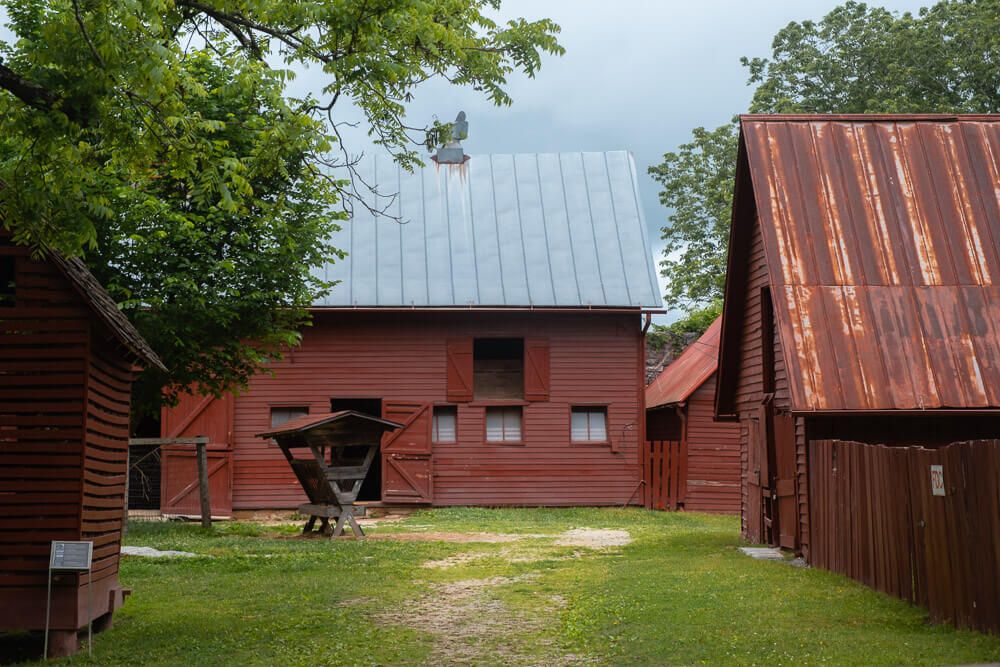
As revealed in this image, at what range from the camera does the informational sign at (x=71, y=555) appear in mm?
9562

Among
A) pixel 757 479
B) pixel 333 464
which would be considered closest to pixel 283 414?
pixel 333 464

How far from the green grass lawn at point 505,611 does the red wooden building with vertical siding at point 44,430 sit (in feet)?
2.42

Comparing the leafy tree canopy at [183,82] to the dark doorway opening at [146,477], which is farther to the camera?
the dark doorway opening at [146,477]

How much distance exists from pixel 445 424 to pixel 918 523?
61.3ft

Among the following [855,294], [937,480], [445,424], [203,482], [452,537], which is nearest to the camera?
[937,480]

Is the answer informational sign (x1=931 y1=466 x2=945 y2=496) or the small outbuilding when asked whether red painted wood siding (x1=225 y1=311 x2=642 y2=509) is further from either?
informational sign (x1=931 y1=466 x2=945 y2=496)

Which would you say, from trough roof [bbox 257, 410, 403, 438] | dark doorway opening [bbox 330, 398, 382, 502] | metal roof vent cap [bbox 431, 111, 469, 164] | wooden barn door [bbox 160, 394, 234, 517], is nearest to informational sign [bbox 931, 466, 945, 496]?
trough roof [bbox 257, 410, 403, 438]

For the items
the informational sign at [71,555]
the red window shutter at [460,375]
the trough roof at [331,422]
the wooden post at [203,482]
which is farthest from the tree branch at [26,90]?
the red window shutter at [460,375]

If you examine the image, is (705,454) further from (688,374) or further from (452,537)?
(452,537)

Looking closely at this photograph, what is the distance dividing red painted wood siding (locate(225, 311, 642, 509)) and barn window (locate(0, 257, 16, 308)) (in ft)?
54.3

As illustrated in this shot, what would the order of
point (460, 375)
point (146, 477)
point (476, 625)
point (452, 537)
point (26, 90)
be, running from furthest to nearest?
point (146, 477) < point (460, 375) < point (452, 537) < point (476, 625) < point (26, 90)

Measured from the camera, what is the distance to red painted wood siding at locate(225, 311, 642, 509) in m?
28.5

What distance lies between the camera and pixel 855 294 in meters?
15.6

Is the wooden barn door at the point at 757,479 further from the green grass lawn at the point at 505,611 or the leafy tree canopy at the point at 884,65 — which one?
the leafy tree canopy at the point at 884,65
